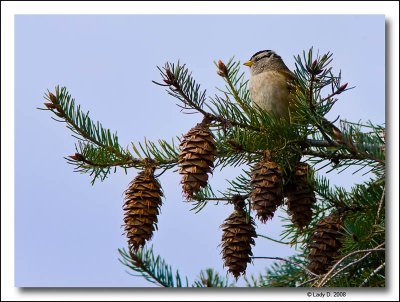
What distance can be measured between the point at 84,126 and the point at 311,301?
2.12ft

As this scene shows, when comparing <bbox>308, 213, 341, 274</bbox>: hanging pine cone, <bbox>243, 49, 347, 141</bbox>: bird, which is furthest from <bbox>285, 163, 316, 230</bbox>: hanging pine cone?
<bbox>243, 49, 347, 141</bbox>: bird

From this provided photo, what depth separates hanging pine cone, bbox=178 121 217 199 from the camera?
1087 millimetres

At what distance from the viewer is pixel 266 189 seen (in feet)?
3.67

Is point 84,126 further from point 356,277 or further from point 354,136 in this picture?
point 356,277

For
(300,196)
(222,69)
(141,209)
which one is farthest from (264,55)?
(141,209)

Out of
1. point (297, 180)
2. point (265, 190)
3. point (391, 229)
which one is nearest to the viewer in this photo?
point (265, 190)

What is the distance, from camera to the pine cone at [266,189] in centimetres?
111

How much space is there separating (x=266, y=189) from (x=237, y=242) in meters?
0.15

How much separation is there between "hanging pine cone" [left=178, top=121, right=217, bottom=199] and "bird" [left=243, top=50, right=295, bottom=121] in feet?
1.57

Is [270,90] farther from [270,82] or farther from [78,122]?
[78,122]

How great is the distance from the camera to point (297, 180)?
4.01 feet

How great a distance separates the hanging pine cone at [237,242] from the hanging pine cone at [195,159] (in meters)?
0.15

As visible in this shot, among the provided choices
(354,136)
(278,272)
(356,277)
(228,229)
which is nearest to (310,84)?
(354,136)

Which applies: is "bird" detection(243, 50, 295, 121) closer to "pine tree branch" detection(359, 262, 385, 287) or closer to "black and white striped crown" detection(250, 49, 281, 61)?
"black and white striped crown" detection(250, 49, 281, 61)
